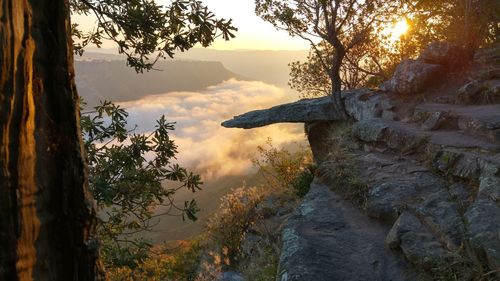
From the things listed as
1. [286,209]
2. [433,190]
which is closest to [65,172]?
[433,190]

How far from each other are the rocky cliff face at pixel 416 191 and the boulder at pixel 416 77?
3 cm

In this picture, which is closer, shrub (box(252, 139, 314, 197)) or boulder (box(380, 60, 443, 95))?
boulder (box(380, 60, 443, 95))

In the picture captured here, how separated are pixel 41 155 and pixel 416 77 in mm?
12672

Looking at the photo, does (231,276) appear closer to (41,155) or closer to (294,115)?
(294,115)

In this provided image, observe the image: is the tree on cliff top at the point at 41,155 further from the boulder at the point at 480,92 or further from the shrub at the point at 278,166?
the shrub at the point at 278,166

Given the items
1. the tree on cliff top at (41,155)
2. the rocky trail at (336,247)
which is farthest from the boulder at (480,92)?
the tree on cliff top at (41,155)

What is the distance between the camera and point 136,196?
7.77 m

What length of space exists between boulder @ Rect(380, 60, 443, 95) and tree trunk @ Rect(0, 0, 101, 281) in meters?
12.3

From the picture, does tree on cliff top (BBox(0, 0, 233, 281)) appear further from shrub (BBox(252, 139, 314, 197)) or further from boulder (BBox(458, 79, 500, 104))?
shrub (BBox(252, 139, 314, 197))

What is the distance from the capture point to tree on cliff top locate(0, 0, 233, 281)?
96.4 inches

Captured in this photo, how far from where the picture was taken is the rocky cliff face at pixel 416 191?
518 centimetres

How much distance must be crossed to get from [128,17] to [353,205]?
5360mm

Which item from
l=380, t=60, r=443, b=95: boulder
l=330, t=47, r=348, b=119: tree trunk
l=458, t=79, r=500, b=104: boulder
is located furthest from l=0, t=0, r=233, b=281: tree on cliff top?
l=330, t=47, r=348, b=119: tree trunk

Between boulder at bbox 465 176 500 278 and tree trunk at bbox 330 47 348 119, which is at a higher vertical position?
tree trunk at bbox 330 47 348 119
